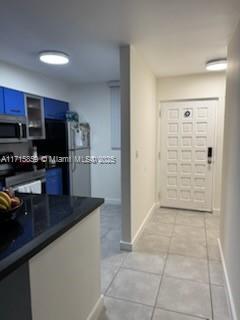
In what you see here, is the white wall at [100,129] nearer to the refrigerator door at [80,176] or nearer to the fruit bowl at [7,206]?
the refrigerator door at [80,176]

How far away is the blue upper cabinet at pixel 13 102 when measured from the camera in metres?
3.18

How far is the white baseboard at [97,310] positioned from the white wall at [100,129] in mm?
2833

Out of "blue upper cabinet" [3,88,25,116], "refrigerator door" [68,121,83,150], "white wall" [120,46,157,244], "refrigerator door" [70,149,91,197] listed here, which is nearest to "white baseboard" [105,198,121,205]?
"refrigerator door" [70,149,91,197]

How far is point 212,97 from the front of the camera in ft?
12.8

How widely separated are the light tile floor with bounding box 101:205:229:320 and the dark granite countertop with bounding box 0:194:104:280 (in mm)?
936

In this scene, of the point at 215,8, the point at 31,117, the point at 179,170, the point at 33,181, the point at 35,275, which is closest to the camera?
the point at 35,275

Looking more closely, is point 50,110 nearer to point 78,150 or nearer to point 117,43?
point 78,150

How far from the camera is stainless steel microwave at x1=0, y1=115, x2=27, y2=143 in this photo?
3068 mm

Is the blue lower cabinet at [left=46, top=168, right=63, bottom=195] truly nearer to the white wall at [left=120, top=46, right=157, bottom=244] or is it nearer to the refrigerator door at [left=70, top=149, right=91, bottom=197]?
the refrigerator door at [left=70, top=149, right=91, bottom=197]

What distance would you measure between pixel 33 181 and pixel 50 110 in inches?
54.3

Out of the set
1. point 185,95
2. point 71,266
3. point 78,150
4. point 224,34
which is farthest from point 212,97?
point 71,266

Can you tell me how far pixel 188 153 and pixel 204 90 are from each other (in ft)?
3.62

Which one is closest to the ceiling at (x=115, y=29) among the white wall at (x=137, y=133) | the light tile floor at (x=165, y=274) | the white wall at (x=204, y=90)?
the white wall at (x=137, y=133)

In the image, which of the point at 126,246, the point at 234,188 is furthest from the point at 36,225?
the point at 126,246
